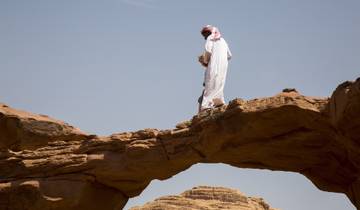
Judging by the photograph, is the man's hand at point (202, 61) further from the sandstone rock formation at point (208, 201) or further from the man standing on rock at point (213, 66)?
the sandstone rock formation at point (208, 201)

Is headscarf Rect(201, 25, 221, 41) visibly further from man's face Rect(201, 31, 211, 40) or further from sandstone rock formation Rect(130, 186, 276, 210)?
sandstone rock formation Rect(130, 186, 276, 210)

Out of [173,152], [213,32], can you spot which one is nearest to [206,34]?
[213,32]

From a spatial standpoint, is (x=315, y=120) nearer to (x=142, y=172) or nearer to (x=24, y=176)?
(x=142, y=172)

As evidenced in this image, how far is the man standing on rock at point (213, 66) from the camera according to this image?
1357cm

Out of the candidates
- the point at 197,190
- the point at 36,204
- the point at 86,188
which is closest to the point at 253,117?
the point at 86,188

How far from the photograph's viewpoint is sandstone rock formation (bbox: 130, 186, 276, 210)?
32750 mm

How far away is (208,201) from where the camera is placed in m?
35.4

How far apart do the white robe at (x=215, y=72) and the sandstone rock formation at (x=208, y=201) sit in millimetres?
18695

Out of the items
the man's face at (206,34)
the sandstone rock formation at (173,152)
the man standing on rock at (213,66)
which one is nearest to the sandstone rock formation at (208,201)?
the sandstone rock formation at (173,152)

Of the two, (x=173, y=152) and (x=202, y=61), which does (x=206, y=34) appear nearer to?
(x=202, y=61)

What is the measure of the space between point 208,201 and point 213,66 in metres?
22.6

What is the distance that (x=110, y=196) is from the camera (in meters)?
14.8

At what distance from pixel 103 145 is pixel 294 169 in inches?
187

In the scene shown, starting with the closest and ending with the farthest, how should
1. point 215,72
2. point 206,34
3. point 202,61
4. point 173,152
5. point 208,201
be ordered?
point 173,152
point 215,72
point 202,61
point 206,34
point 208,201
